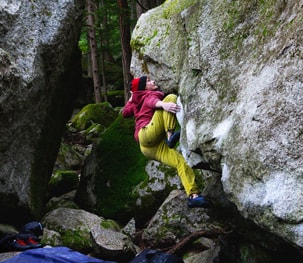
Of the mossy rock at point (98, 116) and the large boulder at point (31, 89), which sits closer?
the large boulder at point (31, 89)

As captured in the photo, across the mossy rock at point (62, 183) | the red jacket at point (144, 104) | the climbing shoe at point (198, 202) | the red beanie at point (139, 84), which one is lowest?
the mossy rock at point (62, 183)

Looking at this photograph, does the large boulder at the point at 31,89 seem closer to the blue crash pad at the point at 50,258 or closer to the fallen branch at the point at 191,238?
the blue crash pad at the point at 50,258

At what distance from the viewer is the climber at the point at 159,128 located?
708cm

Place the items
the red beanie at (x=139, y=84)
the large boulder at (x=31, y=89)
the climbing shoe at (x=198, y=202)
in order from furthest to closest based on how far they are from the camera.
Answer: the large boulder at (x=31, y=89)
the red beanie at (x=139, y=84)
the climbing shoe at (x=198, y=202)

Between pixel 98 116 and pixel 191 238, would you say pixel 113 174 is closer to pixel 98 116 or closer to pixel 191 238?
pixel 191 238

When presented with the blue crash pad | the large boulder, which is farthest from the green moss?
the blue crash pad

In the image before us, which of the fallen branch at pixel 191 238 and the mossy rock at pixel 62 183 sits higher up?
the mossy rock at pixel 62 183

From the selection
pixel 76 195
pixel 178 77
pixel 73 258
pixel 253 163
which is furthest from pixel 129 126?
pixel 253 163

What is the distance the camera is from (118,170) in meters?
12.2

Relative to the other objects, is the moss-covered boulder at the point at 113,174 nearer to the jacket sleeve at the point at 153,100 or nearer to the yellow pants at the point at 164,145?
the yellow pants at the point at 164,145

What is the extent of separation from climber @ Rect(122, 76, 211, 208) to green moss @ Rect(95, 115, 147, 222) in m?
3.73

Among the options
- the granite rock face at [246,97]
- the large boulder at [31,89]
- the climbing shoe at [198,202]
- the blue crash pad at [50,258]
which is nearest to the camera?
the granite rock face at [246,97]

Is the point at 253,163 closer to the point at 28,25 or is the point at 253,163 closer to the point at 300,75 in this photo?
the point at 300,75

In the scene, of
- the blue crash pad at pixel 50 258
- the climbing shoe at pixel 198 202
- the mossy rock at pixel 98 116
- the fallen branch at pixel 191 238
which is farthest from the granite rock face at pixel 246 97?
the mossy rock at pixel 98 116
